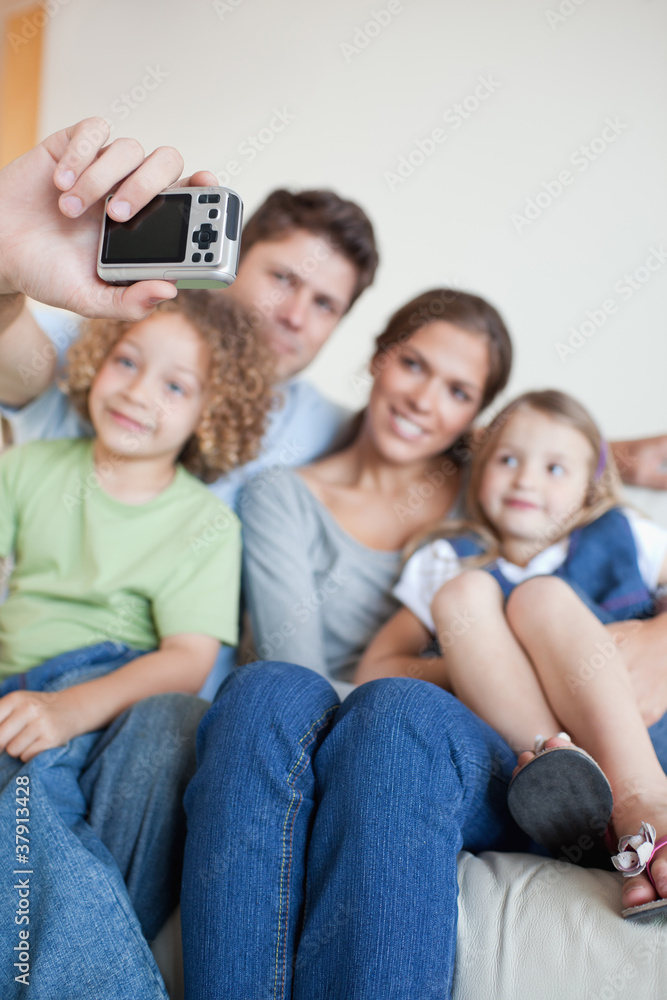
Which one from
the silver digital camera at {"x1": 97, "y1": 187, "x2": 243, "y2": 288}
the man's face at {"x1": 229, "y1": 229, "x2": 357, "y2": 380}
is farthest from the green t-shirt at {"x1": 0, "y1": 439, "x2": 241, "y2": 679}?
the silver digital camera at {"x1": 97, "y1": 187, "x2": 243, "y2": 288}

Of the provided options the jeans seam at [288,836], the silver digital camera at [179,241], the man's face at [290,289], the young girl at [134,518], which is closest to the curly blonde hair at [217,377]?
the young girl at [134,518]

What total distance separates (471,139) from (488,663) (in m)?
1.35

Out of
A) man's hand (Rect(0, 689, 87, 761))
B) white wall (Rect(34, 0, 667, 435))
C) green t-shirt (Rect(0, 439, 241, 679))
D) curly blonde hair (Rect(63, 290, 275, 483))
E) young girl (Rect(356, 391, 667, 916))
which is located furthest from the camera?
white wall (Rect(34, 0, 667, 435))

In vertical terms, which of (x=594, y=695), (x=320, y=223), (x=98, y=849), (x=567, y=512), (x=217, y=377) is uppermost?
(x=320, y=223)

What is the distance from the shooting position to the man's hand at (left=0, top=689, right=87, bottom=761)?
862 millimetres

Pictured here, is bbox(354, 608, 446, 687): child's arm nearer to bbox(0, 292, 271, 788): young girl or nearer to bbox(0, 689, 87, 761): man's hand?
bbox(0, 292, 271, 788): young girl

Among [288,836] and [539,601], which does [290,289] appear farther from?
[288,836]

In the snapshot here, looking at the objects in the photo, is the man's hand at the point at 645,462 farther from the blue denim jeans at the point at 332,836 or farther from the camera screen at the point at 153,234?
the camera screen at the point at 153,234

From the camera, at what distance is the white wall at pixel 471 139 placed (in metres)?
1.67

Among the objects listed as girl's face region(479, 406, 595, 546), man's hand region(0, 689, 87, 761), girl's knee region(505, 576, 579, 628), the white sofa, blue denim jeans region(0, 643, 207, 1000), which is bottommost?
blue denim jeans region(0, 643, 207, 1000)

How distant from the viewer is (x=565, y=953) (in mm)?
623

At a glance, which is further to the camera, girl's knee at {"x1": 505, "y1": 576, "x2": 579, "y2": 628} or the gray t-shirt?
the gray t-shirt

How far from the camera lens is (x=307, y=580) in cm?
123

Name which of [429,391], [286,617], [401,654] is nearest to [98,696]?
[286,617]
